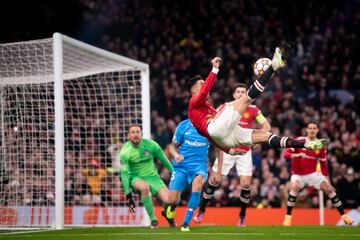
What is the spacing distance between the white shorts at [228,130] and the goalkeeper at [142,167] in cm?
338

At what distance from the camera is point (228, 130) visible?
9.54 metres

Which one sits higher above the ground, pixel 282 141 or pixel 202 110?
pixel 202 110

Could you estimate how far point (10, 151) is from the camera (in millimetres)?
14305

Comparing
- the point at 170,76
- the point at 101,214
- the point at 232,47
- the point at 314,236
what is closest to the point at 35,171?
the point at 101,214

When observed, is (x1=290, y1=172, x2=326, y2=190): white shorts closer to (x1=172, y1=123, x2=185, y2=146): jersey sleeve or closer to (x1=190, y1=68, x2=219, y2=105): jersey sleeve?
(x1=172, y1=123, x2=185, y2=146): jersey sleeve

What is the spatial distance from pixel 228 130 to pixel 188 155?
2.95m

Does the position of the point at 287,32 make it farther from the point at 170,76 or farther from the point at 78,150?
the point at 78,150

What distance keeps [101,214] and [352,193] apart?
19.6 feet

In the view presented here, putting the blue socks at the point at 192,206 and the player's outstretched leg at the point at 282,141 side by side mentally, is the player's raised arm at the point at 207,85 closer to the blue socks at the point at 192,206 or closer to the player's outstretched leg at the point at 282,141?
the player's outstretched leg at the point at 282,141

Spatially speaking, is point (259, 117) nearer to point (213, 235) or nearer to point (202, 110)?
point (202, 110)

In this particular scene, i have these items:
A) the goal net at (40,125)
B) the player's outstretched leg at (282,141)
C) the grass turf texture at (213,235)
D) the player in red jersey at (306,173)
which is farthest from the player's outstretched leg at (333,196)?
the player's outstretched leg at (282,141)

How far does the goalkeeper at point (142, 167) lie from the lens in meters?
13.0

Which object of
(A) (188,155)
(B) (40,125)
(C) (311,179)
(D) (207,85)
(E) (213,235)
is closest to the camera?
(D) (207,85)

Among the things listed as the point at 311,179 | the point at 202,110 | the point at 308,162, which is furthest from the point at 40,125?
the point at 311,179
